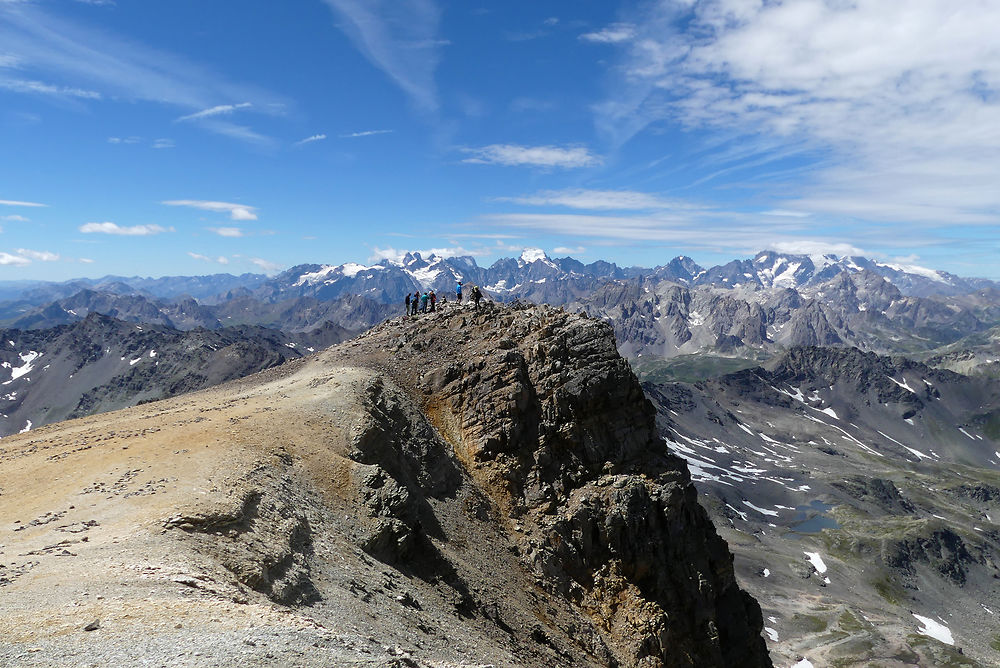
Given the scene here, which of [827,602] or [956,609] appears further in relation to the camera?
[956,609]

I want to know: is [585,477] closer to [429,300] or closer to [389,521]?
[389,521]

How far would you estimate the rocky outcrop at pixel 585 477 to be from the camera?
44.8 m

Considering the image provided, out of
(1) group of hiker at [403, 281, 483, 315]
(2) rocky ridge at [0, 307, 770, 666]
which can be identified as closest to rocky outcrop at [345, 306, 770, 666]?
(2) rocky ridge at [0, 307, 770, 666]

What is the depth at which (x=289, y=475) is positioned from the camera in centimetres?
3394

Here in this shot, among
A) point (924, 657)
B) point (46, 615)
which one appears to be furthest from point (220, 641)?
point (924, 657)

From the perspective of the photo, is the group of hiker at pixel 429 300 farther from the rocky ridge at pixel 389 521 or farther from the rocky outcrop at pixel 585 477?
the rocky outcrop at pixel 585 477

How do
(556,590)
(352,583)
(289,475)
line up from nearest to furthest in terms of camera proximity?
(352,583) → (289,475) → (556,590)

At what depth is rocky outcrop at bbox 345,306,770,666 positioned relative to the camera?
4484 centimetres

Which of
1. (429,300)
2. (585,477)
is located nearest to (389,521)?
(585,477)

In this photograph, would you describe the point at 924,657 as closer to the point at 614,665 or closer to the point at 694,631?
the point at 694,631

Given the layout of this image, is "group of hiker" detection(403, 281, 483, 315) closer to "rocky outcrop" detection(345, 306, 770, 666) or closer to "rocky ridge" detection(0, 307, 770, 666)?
"rocky ridge" detection(0, 307, 770, 666)

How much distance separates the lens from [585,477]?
5081 centimetres

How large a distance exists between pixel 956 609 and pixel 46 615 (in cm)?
26764

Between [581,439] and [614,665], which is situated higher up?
[581,439]
